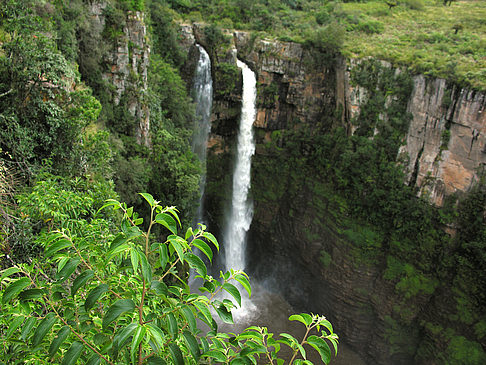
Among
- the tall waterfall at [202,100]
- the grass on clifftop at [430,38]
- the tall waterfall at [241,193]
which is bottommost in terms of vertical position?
the tall waterfall at [241,193]

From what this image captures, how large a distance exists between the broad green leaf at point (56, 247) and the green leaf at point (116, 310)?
49cm

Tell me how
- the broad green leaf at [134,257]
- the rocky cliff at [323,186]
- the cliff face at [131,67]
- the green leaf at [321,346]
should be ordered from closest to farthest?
the broad green leaf at [134,257] < the green leaf at [321,346] < the cliff face at [131,67] < the rocky cliff at [323,186]

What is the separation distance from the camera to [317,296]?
671 inches

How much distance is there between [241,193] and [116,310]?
1751 cm

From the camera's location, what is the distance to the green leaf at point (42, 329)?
1.85m

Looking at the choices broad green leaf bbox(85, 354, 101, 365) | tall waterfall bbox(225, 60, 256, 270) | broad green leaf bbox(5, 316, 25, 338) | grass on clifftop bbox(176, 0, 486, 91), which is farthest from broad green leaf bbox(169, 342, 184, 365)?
tall waterfall bbox(225, 60, 256, 270)

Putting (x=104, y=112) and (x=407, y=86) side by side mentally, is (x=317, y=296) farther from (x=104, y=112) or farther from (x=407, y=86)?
(x=104, y=112)

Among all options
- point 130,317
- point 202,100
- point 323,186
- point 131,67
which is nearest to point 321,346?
point 130,317

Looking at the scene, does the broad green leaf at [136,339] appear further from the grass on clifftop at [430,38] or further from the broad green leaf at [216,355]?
the grass on clifftop at [430,38]

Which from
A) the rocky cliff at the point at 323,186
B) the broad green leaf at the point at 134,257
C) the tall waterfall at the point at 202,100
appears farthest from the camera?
the tall waterfall at the point at 202,100

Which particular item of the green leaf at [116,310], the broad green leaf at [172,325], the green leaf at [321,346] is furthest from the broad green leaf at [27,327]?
the green leaf at [321,346]

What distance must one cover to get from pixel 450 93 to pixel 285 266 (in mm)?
11748

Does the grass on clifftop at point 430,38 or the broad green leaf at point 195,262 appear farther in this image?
the grass on clifftop at point 430,38

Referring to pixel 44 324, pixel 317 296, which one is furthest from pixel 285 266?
pixel 44 324
